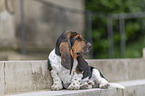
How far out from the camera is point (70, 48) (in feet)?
11.7

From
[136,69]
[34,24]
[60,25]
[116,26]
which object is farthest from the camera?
[116,26]

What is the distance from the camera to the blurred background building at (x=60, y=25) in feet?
21.9

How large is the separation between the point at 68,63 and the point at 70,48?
22 centimetres

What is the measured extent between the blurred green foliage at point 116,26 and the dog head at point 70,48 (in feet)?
24.4

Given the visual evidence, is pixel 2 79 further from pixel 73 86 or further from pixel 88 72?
pixel 88 72

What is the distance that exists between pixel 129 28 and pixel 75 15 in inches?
121

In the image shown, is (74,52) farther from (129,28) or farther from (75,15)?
(129,28)

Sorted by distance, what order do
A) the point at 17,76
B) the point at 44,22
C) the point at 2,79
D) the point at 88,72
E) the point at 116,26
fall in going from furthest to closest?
the point at 116,26 < the point at 44,22 < the point at 88,72 < the point at 17,76 < the point at 2,79

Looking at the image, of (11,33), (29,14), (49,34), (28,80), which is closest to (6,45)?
(11,33)

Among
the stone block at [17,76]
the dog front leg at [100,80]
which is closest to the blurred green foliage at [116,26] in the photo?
the dog front leg at [100,80]

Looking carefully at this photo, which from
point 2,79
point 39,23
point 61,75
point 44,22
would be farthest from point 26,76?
point 44,22

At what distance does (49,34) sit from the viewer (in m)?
8.95

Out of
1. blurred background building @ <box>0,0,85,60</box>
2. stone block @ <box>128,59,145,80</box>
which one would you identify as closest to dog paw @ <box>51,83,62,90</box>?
stone block @ <box>128,59,145,80</box>

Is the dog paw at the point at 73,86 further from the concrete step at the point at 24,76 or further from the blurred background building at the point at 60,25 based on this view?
the blurred background building at the point at 60,25
